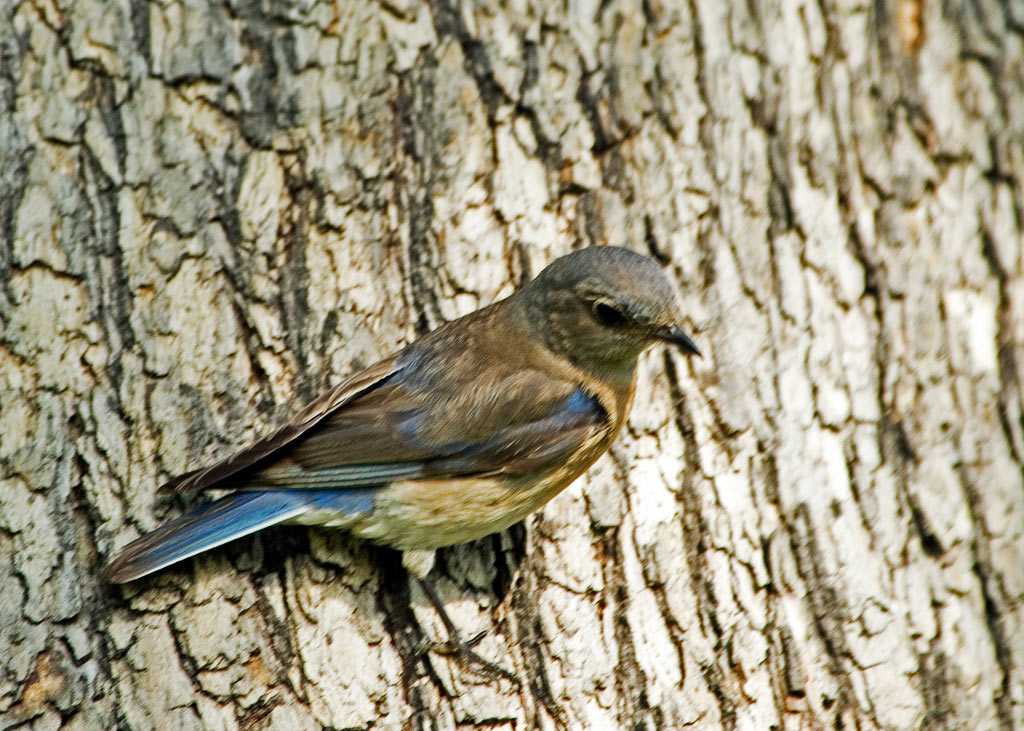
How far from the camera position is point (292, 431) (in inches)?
145

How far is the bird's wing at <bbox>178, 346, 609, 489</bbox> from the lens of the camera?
147 inches

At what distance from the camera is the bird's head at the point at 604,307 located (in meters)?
3.80

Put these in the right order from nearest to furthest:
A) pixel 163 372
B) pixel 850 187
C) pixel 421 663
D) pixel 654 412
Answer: pixel 421 663 → pixel 163 372 → pixel 654 412 → pixel 850 187

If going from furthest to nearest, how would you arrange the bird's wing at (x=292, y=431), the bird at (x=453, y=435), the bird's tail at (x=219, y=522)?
the bird at (x=453, y=435)
the bird's wing at (x=292, y=431)
the bird's tail at (x=219, y=522)

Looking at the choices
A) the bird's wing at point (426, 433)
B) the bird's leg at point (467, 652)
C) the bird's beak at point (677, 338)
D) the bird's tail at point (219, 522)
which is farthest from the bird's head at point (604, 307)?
the bird's leg at point (467, 652)

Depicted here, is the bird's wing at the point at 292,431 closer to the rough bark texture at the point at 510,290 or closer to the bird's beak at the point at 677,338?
the rough bark texture at the point at 510,290

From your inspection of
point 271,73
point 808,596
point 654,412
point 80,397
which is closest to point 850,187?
point 654,412

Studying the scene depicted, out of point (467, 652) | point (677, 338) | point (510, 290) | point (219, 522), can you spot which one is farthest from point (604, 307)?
point (219, 522)

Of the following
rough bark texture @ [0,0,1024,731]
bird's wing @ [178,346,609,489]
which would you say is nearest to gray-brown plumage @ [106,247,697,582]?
bird's wing @ [178,346,609,489]

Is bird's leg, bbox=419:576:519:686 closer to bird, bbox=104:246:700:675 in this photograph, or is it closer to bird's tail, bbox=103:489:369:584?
bird, bbox=104:246:700:675

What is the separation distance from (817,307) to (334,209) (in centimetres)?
196

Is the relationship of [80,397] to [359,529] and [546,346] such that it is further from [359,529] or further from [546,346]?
[546,346]

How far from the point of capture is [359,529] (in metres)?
3.80

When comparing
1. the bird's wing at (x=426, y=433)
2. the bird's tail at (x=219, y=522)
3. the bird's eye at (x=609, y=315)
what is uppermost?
the bird's eye at (x=609, y=315)
